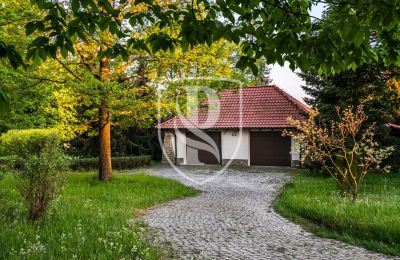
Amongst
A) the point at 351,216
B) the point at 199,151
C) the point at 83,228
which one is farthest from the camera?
the point at 199,151

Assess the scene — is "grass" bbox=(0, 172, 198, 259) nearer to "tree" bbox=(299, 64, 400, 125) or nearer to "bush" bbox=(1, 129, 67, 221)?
"bush" bbox=(1, 129, 67, 221)

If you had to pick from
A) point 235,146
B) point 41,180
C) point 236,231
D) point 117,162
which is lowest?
point 236,231

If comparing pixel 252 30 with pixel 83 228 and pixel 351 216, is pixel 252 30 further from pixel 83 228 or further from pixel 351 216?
pixel 351 216

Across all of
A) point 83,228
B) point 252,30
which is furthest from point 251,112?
point 252,30

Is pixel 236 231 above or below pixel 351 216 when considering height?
below

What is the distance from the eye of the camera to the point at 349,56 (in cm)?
451

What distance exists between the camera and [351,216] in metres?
8.34

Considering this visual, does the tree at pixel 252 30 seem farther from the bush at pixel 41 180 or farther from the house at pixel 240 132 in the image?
the house at pixel 240 132

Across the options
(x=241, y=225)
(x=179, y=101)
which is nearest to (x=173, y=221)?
(x=241, y=225)

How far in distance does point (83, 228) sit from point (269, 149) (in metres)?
18.2

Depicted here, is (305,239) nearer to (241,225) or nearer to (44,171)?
(241,225)

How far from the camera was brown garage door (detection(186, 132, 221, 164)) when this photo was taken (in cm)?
2637

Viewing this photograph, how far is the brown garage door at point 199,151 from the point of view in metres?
26.4

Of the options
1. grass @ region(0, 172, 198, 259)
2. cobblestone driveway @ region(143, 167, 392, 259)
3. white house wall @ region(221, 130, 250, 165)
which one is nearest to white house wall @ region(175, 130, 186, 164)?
white house wall @ region(221, 130, 250, 165)
